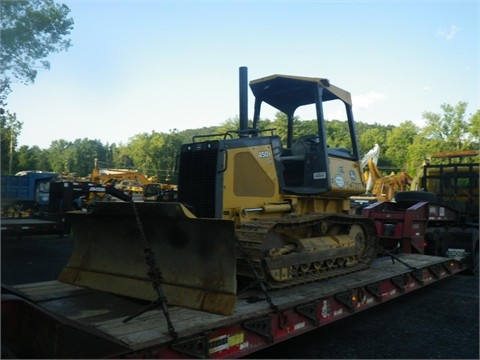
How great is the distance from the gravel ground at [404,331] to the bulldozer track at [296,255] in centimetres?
68

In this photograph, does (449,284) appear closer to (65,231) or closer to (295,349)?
(295,349)

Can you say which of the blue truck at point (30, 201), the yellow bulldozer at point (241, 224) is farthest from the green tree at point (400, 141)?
the yellow bulldozer at point (241, 224)

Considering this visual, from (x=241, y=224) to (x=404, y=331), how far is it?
8.14 feet

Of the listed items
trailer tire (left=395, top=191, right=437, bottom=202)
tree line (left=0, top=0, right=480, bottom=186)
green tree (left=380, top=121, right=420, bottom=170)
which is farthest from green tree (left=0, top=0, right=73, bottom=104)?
green tree (left=380, top=121, right=420, bottom=170)

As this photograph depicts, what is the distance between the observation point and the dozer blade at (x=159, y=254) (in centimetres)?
429

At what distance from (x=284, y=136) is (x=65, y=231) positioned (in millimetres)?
7967

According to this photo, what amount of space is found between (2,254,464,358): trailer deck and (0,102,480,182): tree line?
41.1 ft

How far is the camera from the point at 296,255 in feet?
17.3

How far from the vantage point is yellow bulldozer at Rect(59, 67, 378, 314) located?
14.6ft

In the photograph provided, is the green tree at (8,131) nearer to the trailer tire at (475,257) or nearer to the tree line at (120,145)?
the tree line at (120,145)

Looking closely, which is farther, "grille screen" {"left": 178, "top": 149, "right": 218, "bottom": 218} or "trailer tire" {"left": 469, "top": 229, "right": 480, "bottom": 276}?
"trailer tire" {"left": 469, "top": 229, "right": 480, "bottom": 276}

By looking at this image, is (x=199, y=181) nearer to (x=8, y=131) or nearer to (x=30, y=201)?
(x=8, y=131)

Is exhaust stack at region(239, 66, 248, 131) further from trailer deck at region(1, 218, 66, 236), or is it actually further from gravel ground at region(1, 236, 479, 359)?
trailer deck at region(1, 218, 66, 236)

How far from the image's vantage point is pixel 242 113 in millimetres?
6117
